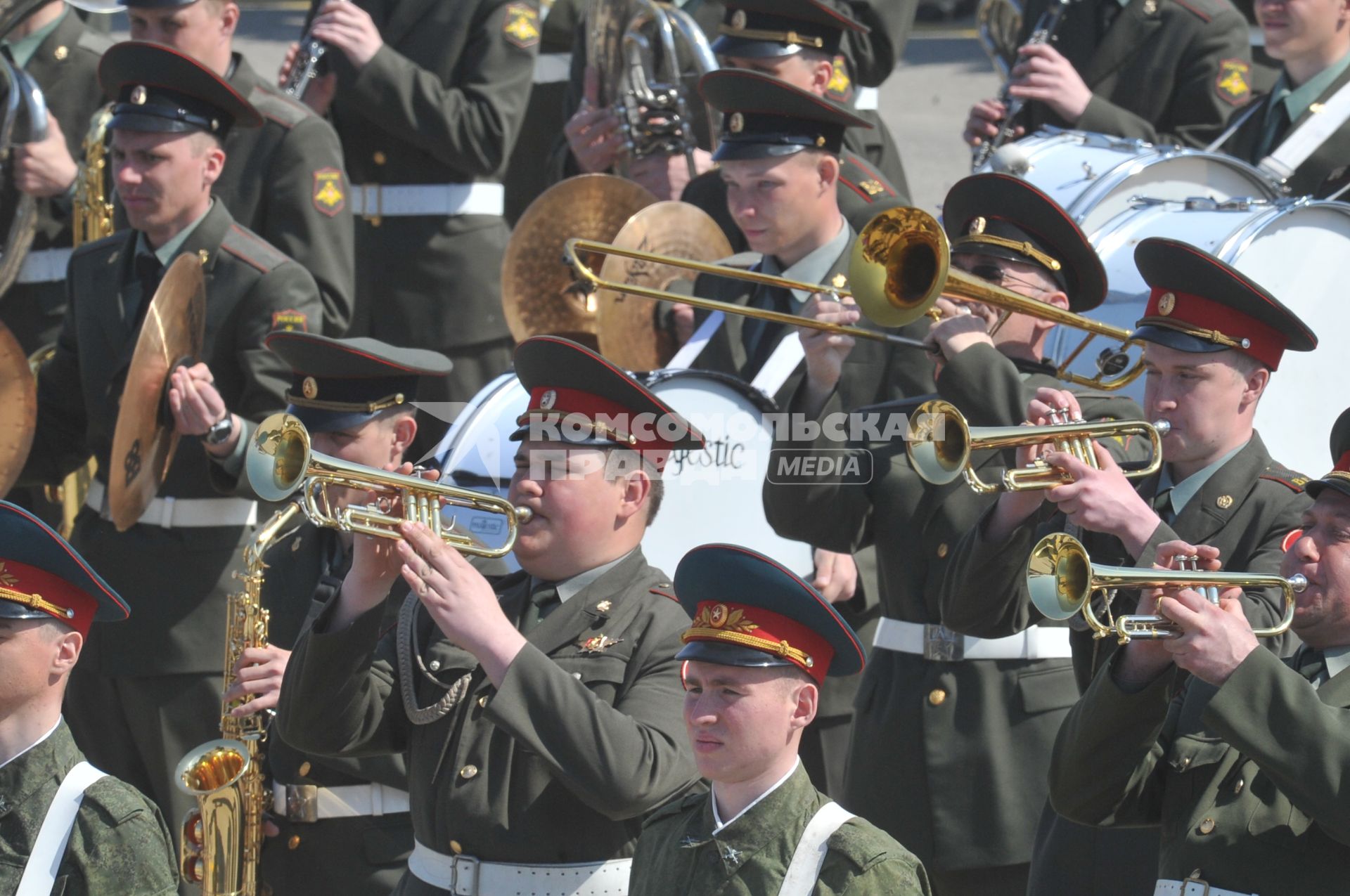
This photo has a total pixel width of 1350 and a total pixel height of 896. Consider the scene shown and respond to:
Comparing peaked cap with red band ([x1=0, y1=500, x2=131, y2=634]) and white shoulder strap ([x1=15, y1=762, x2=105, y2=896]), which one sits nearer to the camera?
white shoulder strap ([x1=15, y1=762, x2=105, y2=896])

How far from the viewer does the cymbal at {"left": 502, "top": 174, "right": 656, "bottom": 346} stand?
8695 millimetres

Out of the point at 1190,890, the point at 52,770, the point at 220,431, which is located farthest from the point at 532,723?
the point at 220,431

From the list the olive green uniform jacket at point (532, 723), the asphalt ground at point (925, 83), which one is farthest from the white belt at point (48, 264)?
the asphalt ground at point (925, 83)

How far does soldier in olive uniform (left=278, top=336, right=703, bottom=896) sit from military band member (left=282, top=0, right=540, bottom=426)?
380cm

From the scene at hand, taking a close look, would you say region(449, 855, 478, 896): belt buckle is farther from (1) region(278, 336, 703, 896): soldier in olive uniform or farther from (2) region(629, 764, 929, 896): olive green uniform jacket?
(2) region(629, 764, 929, 896): olive green uniform jacket

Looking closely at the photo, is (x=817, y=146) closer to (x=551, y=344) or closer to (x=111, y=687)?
(x=551, y=344)

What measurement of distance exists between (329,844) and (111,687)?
61.9 inches

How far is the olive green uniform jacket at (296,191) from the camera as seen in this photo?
859cm

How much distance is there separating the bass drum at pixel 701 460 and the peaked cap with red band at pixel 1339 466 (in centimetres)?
221

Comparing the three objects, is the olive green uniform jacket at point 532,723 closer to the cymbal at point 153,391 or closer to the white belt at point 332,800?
the white belt at point 332,800

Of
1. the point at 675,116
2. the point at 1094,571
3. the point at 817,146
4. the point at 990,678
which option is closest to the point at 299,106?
the point at 675,116

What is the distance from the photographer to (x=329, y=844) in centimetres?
671

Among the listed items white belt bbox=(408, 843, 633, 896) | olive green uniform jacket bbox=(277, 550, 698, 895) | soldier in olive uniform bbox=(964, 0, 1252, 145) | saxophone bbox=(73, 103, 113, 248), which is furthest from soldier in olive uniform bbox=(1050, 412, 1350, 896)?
saxophone bbox=(73, 103, 113, 248)

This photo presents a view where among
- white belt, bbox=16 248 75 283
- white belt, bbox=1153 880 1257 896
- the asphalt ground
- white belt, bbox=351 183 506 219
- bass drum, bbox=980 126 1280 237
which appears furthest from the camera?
the asphalt ground
